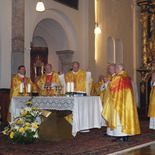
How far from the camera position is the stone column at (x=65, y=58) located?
13.3 meters

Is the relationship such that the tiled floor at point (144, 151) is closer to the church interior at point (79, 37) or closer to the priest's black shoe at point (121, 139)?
the priest's black shoe at point (121, 139)

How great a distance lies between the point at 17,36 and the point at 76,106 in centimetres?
450

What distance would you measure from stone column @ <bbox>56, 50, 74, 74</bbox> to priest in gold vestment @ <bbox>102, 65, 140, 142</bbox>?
238 inches

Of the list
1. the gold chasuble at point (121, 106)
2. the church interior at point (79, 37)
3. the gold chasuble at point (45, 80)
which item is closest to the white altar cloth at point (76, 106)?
the gold chasuble at point (121, 106)

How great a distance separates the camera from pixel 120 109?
7.22 m

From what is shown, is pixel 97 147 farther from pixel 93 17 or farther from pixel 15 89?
pixel 93 17

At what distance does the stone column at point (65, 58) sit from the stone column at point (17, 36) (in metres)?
3.15

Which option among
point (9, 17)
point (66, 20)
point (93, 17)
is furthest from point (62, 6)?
point (9, 17)

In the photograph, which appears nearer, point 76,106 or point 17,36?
point 76,106

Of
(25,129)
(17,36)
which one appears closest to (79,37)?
(17,36)

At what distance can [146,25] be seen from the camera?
57.5 feet

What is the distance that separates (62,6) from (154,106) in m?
5.50

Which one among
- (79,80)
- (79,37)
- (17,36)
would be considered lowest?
(79,80)

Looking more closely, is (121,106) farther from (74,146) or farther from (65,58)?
(65,58)
